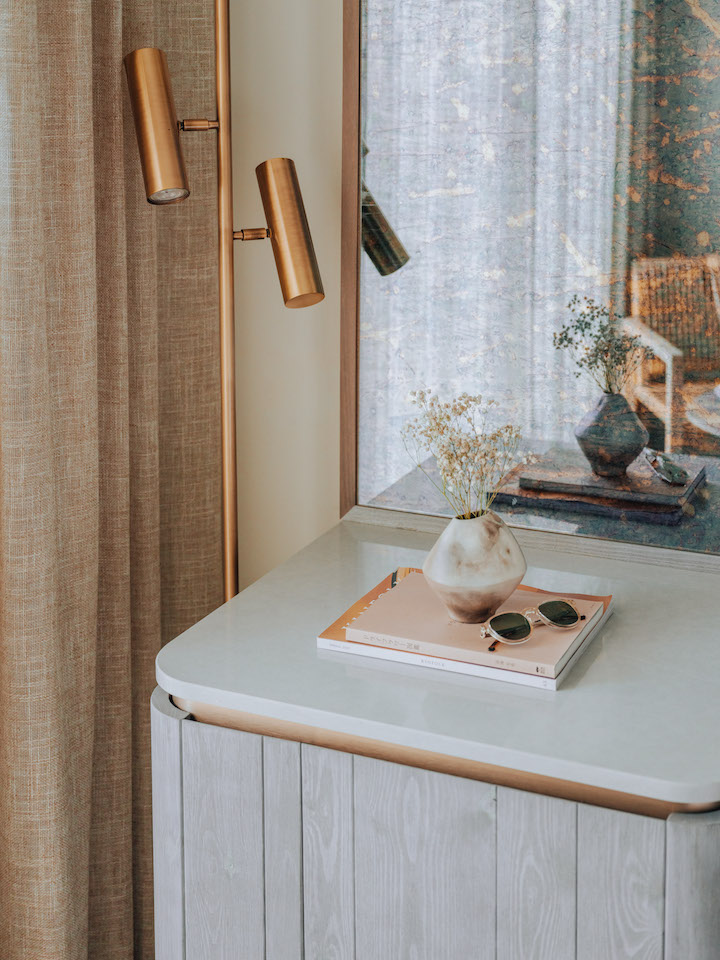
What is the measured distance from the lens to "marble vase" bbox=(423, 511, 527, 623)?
3.67 feet

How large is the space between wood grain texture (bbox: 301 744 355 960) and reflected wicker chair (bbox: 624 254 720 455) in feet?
2.23

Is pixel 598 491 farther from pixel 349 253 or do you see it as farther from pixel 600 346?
pixel 349 253

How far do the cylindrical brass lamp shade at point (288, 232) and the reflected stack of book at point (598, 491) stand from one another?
404 mm

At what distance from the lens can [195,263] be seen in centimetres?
160

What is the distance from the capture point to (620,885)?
2.98 feet

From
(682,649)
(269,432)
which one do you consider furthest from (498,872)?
(269,432)

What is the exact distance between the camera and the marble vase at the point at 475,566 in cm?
112

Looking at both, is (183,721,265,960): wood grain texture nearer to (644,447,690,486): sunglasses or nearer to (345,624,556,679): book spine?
(345,624,556,679): book spine

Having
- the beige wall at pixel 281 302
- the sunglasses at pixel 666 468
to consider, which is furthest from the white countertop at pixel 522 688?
the beige wall at pixel 281 302

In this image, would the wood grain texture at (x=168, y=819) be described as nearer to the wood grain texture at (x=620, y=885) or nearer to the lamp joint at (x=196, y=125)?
the wood grain texture at (x=620, y=885)

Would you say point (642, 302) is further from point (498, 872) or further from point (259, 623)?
point (498, 872)

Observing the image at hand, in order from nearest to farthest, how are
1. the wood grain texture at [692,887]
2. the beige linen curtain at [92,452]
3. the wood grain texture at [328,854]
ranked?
the wood grain texture at [692,887] < the wood grain texture at [328,854] < the beige linen curtain at [92,452]

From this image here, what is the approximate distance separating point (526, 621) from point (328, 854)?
0.32 meters

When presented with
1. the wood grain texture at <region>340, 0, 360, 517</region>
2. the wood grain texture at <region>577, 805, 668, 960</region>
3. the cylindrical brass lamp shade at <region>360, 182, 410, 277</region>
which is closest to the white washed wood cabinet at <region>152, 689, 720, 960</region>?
the wood grain texture at <region>577, 805, 668, 960</region>
